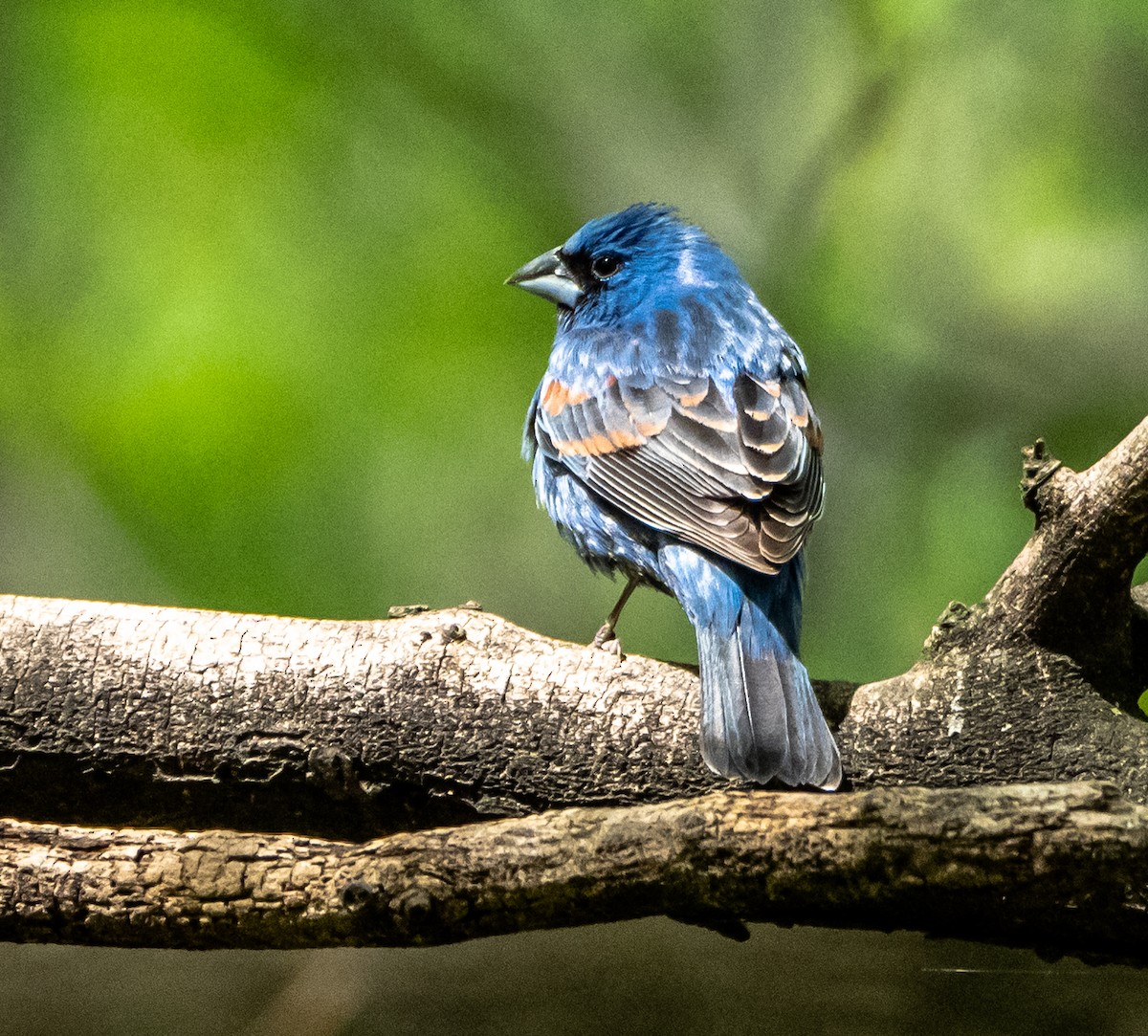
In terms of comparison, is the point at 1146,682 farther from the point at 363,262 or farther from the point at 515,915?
the point at 363,262

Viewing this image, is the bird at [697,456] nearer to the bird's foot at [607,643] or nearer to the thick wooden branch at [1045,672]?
the bird's foot at [607,643]

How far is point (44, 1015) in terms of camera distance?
10.6ft

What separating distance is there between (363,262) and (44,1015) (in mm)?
2702

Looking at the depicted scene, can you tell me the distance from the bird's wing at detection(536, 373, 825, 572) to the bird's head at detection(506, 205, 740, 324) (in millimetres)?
586

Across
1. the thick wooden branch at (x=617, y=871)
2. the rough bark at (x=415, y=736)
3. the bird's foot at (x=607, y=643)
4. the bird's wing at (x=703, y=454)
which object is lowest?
the thick wooden branch at (x=617, y=871)

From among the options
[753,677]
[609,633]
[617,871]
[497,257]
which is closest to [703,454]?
[609,633]

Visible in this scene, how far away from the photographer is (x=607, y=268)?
4.37 m

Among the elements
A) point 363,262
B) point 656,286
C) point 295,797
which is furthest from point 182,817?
point 363,262

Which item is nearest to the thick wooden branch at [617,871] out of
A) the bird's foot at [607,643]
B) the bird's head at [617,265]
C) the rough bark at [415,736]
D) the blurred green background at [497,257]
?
the rough bark at [415,736]

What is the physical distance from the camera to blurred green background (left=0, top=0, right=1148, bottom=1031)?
447 cm

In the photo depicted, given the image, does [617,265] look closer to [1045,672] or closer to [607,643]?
[607,643]

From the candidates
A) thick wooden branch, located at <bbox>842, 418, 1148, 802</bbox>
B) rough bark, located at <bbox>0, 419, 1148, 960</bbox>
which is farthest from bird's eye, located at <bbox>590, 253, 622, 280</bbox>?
thick wooden branch, located at <bbox>842, 418, 1148, 802</bbox>

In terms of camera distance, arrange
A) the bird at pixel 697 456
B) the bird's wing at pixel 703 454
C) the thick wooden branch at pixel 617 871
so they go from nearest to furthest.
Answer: the thick wooden branch at pixel 617 871, the bird at pixel 697 456, the bird's wing at pixel 703 454

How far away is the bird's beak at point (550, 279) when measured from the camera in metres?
4.34
